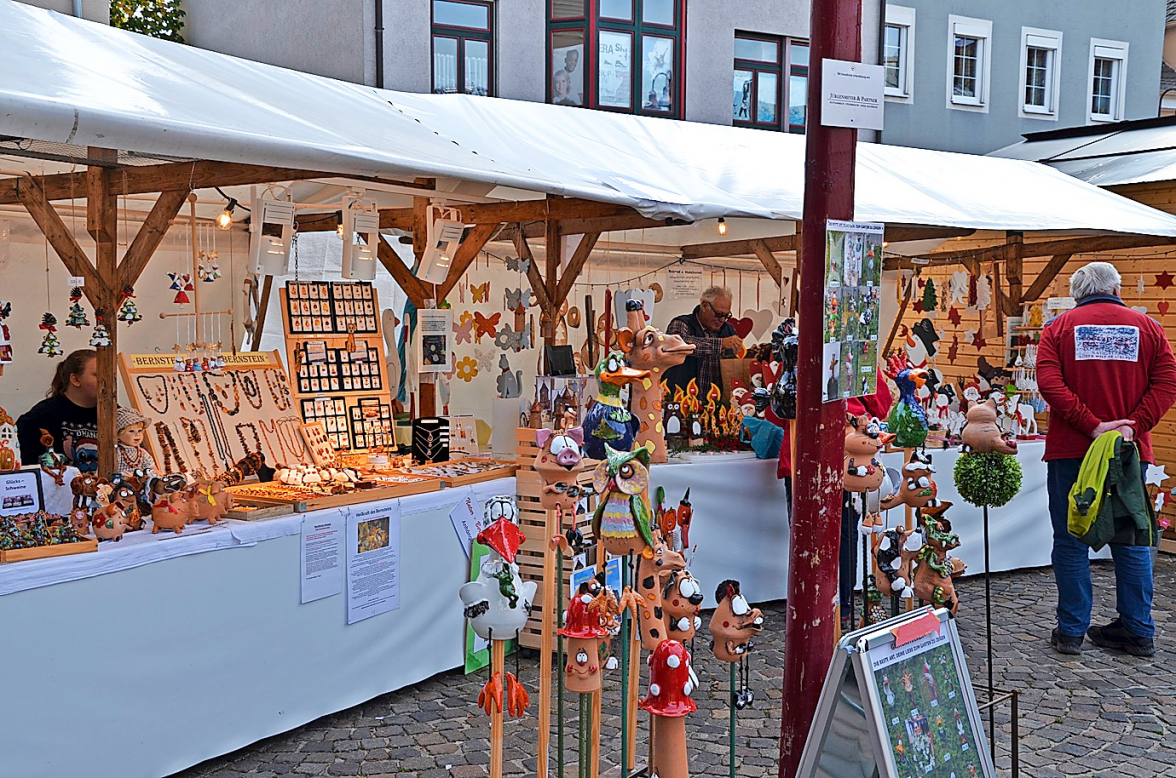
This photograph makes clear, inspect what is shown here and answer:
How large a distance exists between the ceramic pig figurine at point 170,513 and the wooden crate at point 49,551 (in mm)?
263

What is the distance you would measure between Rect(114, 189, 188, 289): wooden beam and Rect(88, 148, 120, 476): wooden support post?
3 centimetres

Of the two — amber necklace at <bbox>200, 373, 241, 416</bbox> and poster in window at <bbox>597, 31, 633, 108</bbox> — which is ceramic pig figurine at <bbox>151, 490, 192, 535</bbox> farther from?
poster in window at <bbox>597, 31, 633, 108</bbox>

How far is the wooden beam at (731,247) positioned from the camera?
7.89 meters

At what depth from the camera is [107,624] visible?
3.41 meters

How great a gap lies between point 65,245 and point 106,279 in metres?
0.18

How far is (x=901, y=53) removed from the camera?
624 inches

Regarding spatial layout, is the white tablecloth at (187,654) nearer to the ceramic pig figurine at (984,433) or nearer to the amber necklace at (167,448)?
the amber necklace at (167,448)

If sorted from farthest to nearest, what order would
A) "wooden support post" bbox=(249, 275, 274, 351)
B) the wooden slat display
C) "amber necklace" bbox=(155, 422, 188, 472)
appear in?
the wooden slat display
"wooden support post" bbox=(249, 275, 274, 351)
"amber necklace" bbox=(155, 422, 188, 472)

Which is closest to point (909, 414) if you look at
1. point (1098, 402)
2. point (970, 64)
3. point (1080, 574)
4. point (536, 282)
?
point (1098, 402)

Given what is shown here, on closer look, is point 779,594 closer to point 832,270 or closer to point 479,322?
point 479,322

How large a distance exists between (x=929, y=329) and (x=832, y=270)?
5087 millimetres

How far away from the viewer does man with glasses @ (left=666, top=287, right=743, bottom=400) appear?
21.9ft

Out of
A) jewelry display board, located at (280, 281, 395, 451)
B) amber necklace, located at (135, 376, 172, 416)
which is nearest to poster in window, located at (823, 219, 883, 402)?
amber necklace, located at (135, 376, 172, 416)

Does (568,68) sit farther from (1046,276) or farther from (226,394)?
(226,394)
